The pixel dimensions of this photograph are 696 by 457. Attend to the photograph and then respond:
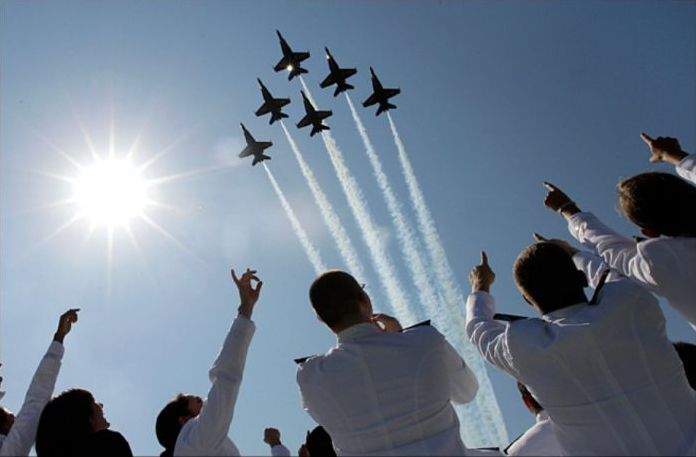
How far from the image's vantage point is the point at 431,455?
14.6 feet

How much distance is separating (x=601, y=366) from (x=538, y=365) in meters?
0.46

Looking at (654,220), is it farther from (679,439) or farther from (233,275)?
(233,275)

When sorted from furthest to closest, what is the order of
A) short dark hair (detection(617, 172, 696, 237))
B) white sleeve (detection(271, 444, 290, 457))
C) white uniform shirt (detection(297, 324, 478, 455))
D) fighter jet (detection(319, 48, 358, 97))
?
fighter jet (detection(319, 48, 358, 97))
white sleeve (detection(271, 444, 290, 457))
short dark hair (detection(617, 172, 696, 237))
white uniform shirt (detection(297, 324, 478, 455))

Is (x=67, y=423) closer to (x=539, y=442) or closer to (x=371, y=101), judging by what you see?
(x=539, y=442)

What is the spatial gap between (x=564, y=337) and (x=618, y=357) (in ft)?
1.35

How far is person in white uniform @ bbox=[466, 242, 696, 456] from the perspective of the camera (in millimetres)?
4164

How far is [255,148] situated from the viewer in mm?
40781

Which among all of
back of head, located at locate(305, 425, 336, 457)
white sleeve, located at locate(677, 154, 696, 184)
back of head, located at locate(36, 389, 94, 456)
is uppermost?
back of head, located at locate(36, 389, 94, 456)

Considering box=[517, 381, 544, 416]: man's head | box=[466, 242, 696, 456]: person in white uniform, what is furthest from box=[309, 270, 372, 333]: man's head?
box=[517, 381, 544, 416]: man's head

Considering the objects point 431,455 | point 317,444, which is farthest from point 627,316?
point 317,444

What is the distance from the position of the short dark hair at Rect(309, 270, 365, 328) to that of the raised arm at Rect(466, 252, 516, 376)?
112 cm

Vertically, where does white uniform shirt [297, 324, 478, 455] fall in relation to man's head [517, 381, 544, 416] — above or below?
above

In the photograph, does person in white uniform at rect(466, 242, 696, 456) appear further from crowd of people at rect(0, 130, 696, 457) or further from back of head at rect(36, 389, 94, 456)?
back of head at rect(36, 389, 94, 456)

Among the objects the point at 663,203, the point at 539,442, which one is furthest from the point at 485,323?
the point at 663,203
